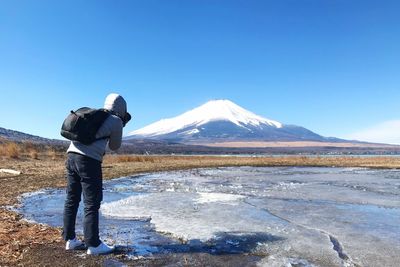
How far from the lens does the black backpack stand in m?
4.79

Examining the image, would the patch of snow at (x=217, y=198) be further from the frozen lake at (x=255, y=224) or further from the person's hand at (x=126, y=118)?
the person's hand at (x=126, y=118)

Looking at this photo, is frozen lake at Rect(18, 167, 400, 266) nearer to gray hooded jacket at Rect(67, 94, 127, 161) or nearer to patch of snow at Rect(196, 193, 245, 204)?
patch of snow at Rect(196, 193, 245, 204)

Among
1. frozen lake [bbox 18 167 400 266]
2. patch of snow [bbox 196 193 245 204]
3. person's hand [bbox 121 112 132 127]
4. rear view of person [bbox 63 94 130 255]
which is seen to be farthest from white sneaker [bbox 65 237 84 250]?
patch of snow [bbox 196 193 245 204]

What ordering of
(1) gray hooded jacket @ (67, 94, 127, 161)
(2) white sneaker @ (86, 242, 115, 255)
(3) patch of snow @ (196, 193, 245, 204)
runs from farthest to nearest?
(3) patch of snow @ (196, 193, 245, 204), (1) gray hooded jacket @ (67, 94, 127, 161), (2) white sneaker @ (86, 242, 115, 255)

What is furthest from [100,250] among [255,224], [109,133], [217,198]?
[217,198]

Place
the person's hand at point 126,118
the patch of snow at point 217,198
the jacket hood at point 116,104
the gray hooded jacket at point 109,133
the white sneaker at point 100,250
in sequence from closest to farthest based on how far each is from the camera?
the white sneaker at point 100,250, the gray hooded jacket at point 109,133, the jacket hood at point 116,104, the person's hand at point 126,118, the patch of snow at point 217,198

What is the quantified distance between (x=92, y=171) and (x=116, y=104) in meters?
0.86

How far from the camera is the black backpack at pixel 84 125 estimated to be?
4785 mm

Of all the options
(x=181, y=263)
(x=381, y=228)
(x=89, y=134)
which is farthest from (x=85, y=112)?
(x=381, y=228)

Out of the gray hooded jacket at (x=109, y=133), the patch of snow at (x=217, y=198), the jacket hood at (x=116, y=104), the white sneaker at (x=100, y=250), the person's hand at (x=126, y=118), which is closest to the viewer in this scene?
the white sneaker at (x=100, y=250)

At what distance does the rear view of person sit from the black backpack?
54 mm

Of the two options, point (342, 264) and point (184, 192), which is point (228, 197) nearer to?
point (184, 192)

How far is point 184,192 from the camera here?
11180 mm

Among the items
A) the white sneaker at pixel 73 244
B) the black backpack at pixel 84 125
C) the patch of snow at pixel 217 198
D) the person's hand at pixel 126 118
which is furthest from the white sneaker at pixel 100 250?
the patch of snow at pixel 217 198
